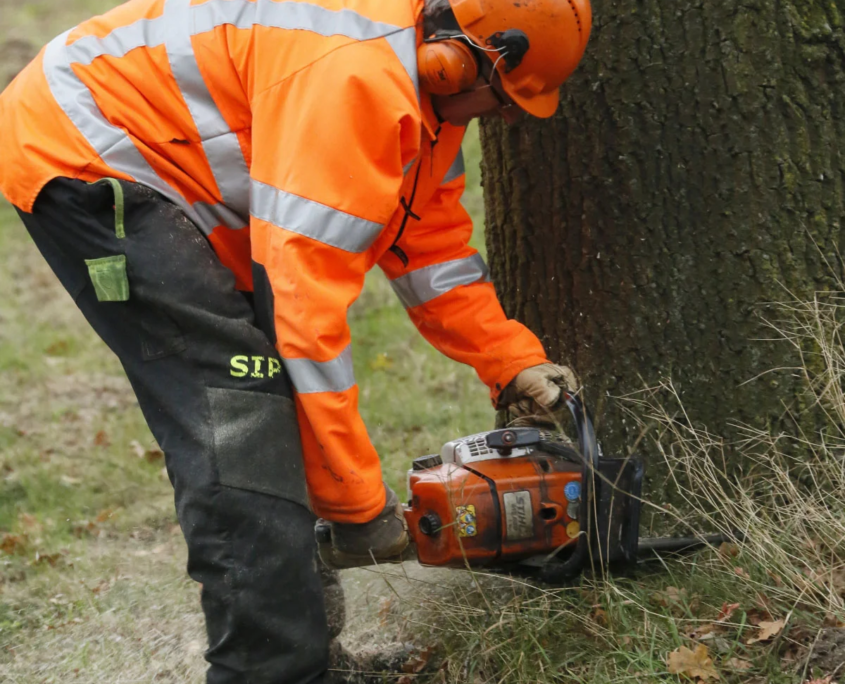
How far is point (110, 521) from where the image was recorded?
4.14 m

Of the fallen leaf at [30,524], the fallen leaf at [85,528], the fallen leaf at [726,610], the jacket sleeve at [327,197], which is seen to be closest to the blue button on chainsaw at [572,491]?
the fallen leaf at [726,610]

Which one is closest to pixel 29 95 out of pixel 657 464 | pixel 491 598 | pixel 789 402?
pixel 491 598

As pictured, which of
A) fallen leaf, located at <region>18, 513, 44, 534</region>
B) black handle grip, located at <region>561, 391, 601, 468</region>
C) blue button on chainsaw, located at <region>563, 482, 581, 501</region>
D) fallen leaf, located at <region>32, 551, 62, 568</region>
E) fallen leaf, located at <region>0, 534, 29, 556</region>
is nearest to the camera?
black handle grip, located at <region>561, 391, 601, 468</region>

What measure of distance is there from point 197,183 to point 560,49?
1005 mm

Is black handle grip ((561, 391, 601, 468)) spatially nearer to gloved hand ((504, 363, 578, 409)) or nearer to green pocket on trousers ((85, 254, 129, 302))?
gloved hand ((504, 363, 578, 409))

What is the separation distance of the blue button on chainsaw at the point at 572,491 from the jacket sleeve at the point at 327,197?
0.59 metres

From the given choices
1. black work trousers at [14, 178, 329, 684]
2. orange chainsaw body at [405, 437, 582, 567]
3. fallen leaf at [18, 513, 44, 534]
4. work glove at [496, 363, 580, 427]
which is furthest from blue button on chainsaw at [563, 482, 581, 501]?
fallen leaf at [18, 513, 44, 534]

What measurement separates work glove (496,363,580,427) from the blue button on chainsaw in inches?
8.0

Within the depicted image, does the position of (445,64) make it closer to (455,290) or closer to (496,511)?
(455,290)

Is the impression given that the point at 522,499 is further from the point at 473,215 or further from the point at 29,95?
the point at 473,215

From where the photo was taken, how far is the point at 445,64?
2268mm

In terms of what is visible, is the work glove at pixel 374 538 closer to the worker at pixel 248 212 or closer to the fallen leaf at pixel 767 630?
the worker at pixel 248 212

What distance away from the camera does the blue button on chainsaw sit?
248 centimetres

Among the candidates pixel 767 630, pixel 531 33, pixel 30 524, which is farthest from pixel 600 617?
pixel 30 524
